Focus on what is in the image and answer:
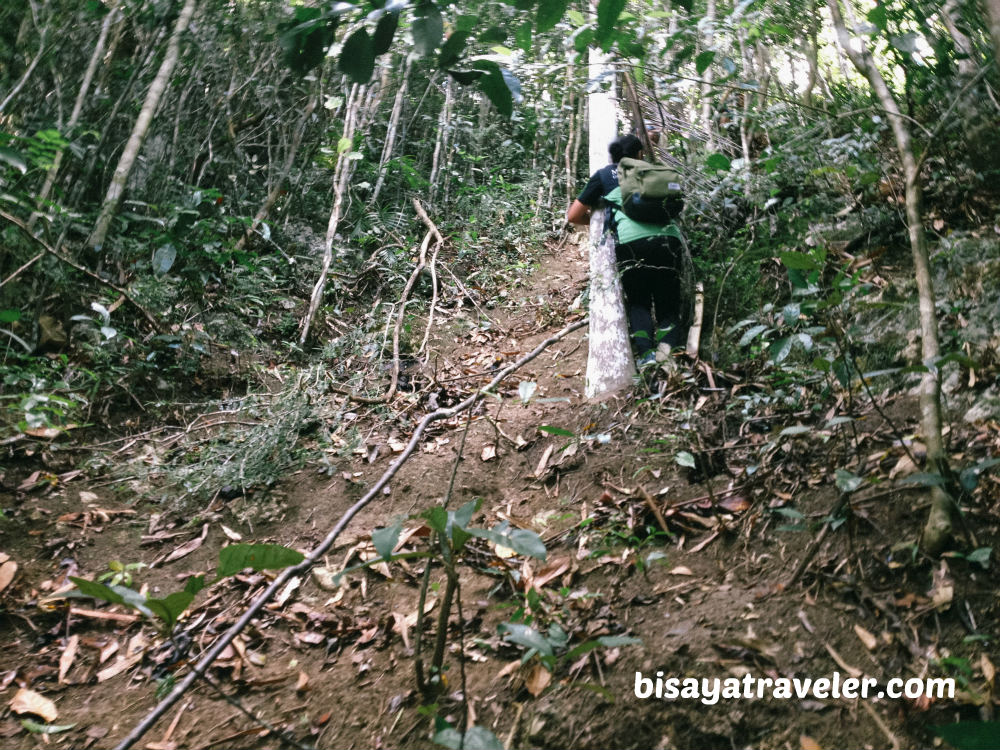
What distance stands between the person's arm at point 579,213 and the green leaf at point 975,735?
431 cm

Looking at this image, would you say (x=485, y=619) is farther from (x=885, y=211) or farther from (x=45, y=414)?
(x=885, y=211)

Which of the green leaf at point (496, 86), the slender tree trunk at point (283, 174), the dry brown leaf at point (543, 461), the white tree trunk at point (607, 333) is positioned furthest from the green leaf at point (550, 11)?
the slender tree trunk at point (283, 174)

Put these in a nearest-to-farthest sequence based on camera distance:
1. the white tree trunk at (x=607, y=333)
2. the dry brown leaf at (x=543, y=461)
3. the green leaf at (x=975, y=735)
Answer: the green leaf at (x=975, y=735) < the dry brown leaf at (x=543, y=461) < the white tree trunk at (x=607, y=333)

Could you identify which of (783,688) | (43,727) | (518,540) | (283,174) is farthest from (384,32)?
(283,174)

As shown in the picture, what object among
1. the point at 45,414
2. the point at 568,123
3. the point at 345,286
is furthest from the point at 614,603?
the point at 568,123

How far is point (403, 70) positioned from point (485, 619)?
6.73 metres

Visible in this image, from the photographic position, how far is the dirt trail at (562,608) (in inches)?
70.8

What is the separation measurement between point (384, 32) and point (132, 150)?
4183 millimetres

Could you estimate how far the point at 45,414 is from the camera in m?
3.44

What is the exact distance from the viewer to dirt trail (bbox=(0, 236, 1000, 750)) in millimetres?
1798

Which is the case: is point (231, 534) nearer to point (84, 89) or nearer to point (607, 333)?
point (607, 333)

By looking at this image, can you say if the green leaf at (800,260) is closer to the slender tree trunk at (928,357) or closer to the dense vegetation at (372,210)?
the dense vegetation at (372,210)

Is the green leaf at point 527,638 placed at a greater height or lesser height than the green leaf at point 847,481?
lesser

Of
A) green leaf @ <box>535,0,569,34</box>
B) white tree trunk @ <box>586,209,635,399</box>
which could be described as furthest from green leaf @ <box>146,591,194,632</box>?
white tree trunk @ <box>586,209,635,399</box>
